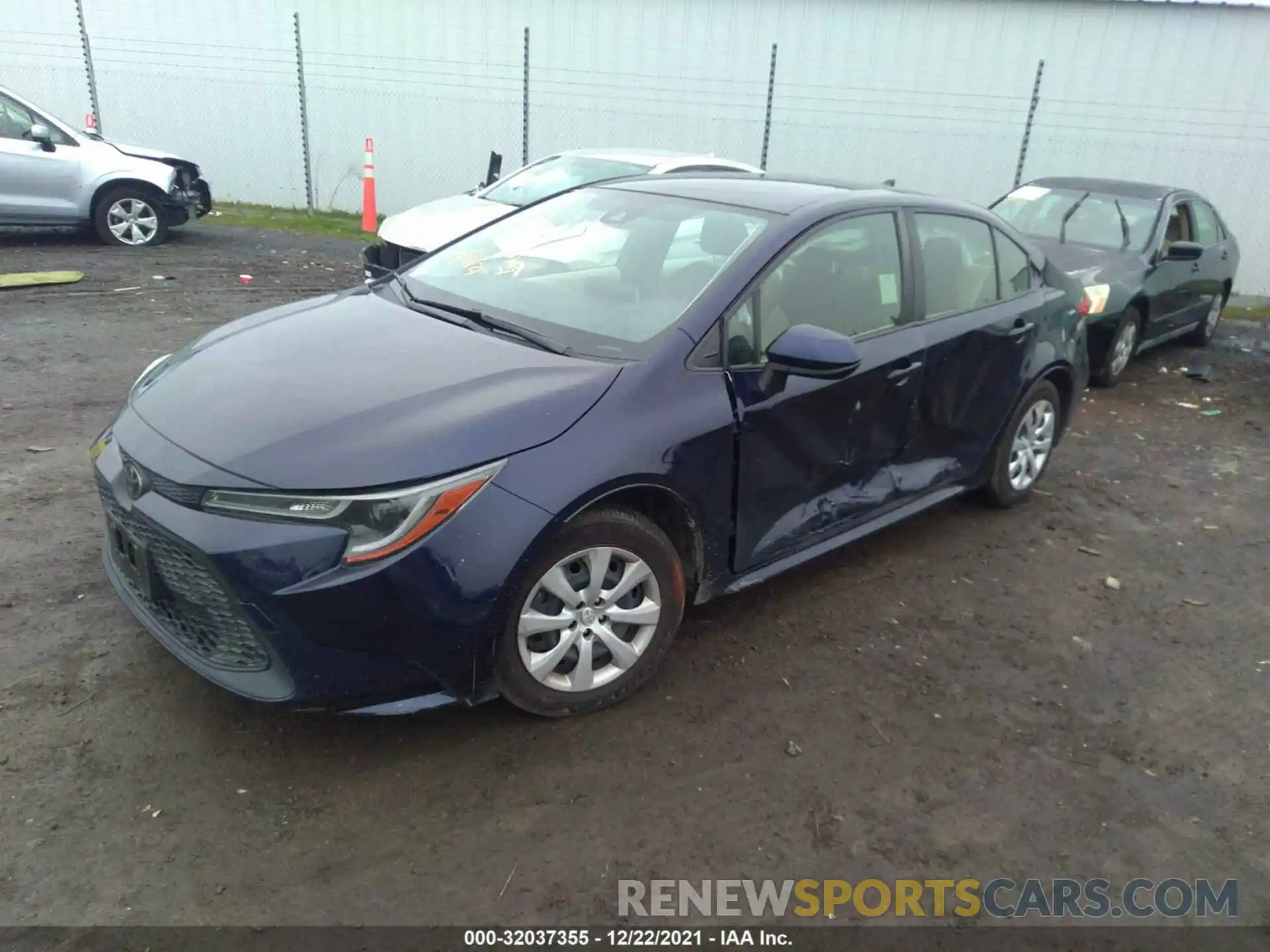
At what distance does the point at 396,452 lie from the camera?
2672mm

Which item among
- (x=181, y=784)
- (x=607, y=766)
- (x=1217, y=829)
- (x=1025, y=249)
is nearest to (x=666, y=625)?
(x=607, y=766)

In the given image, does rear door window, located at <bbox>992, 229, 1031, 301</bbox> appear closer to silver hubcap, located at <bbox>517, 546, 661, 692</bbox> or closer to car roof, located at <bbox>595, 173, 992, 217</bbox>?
car roof, located at <bbox>595, 173, 992, 217</bbox>

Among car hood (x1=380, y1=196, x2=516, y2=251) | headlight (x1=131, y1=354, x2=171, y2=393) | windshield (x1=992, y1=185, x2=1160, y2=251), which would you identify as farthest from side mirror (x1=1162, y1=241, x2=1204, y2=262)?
headlight (x1=131, y1=354, x2=171, y2=393)

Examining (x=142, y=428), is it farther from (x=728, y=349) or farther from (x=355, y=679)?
(x=728, y=349)

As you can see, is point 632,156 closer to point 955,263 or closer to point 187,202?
point 187,202

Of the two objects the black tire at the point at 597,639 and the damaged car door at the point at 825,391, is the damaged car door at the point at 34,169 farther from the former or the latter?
the black tire at the point at 597,639

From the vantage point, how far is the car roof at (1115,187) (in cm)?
833

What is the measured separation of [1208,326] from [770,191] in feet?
25.1

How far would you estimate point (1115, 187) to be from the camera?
27.9 feet

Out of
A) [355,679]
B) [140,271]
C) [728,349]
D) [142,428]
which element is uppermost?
[728,349]

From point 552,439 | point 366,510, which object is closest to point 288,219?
point 552,439

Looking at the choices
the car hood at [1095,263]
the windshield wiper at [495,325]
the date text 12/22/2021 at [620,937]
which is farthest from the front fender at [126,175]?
the date text 12/22/2021 at [620,937]

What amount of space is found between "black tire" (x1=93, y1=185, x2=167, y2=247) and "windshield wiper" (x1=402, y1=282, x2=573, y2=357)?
321 inches

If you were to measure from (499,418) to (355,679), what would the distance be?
0.84m
